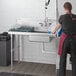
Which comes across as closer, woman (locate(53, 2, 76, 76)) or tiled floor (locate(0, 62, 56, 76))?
woman (locate(53, 2, 76, 76))

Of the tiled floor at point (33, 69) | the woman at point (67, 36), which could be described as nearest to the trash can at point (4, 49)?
the tiled floor at point (33, 69)

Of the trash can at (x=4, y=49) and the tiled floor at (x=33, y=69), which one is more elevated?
the trash can at (x=4, y=49)

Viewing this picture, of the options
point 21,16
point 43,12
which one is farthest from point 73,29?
point 21,16

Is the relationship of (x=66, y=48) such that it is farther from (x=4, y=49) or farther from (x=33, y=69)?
(x=4, y=49)

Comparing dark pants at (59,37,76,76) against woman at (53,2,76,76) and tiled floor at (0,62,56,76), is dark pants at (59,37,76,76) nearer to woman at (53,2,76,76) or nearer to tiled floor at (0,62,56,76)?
woman at (53,2,76,76)

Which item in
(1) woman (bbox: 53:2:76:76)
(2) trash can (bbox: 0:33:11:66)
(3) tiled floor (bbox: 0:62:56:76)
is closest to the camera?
(1) woman (bbox: 53:2:76:76)

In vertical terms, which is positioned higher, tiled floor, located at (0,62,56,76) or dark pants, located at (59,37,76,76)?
dark pants, located at (59,37,76,76)

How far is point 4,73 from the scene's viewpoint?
459 cm

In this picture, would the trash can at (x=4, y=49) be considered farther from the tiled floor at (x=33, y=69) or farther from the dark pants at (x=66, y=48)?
the dark pants at (x=66, y=48)

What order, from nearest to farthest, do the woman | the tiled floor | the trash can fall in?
the woman → the tiled floor → the trash can

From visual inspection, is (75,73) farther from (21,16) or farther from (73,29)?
(21,16)

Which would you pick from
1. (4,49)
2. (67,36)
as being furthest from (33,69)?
(67,36)

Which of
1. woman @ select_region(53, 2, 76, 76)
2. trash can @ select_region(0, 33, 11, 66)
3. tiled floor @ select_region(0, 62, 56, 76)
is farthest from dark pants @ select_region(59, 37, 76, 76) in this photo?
trash can @ select_region(0, 33, 11, 66)

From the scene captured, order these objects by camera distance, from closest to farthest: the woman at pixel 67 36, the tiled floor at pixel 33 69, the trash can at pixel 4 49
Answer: the woman at pixel 67 36
the tiled floor at pixel 33 69
the trash can at pixel 4 49
